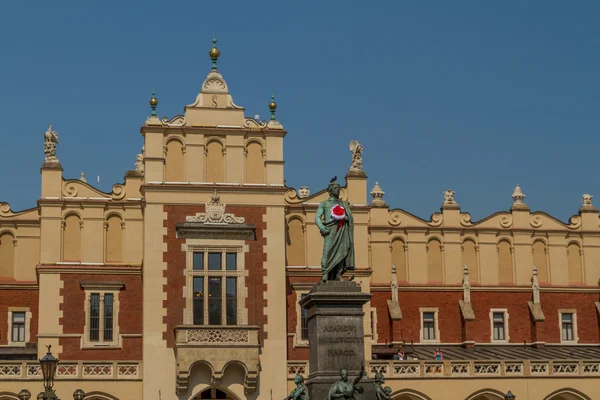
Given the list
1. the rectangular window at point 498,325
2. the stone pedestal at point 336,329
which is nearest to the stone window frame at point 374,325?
the rectangular window at point 498,325

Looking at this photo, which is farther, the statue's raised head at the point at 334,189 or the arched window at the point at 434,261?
the arched window at the point at 434,261

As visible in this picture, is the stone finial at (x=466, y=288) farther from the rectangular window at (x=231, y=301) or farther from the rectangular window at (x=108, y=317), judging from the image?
the rectangular window at (x=108, y=317)

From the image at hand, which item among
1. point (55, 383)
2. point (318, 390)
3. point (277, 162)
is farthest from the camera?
point (277, 162)

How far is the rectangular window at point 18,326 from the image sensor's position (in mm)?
59375

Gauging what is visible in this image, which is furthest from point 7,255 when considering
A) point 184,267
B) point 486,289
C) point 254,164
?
point 486,289

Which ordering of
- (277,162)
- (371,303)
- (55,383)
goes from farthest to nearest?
(371,303) → (277,162) → (55,383)

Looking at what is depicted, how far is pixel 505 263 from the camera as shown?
2581 inches

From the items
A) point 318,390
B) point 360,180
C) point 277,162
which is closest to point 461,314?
point 360,180

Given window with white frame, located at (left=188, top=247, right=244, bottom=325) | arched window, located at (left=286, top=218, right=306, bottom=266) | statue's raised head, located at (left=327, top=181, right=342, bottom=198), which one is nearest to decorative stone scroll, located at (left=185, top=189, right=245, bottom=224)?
window with white frame, located at (left=188, top=247, right=244, bottom=325)

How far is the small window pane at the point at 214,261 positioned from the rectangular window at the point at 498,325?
16.5m

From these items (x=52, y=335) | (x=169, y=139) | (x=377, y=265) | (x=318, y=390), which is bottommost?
(x=318, y=390)

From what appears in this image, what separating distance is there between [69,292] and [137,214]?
498cm

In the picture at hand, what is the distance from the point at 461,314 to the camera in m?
64.1

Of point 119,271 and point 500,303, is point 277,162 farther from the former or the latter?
point 500,303
